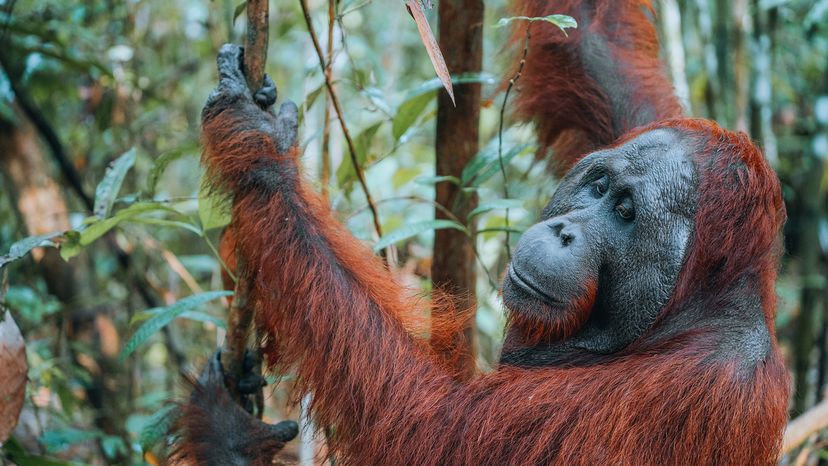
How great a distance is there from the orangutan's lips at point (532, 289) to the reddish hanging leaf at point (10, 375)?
65.8 inches

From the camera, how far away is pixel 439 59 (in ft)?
7.45

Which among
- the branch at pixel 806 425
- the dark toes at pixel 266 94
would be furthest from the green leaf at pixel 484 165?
the branch at pixel 806 425

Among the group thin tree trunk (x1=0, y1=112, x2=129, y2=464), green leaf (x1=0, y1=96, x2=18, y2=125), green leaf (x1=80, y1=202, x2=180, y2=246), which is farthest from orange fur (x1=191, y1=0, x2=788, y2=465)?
green leaf (x1=0, y1=96, x2=18, y2=125)

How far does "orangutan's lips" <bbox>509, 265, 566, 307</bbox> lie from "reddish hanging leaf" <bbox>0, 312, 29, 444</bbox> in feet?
5.49

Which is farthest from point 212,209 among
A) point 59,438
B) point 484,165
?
point 59,438

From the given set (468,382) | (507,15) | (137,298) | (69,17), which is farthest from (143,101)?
(468,382)

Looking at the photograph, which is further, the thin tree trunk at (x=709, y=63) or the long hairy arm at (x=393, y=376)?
the thin tree trunk at (x=709, y=63)

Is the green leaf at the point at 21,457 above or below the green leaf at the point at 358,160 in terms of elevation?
below

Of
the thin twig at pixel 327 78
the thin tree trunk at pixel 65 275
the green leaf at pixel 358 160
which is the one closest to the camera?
the thin twig at pixel 327 78

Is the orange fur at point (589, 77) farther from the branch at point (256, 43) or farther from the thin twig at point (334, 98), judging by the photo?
the branch at point (256, 43)

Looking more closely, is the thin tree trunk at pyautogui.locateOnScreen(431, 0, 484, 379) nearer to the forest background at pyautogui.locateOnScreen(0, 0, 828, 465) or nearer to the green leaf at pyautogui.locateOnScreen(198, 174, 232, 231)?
the forest background at pyautogui.locateOnScreen(0, 0, 828, 465)

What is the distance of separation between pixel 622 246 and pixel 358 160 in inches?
50.0

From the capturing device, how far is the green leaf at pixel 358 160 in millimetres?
3502

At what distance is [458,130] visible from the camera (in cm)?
362
